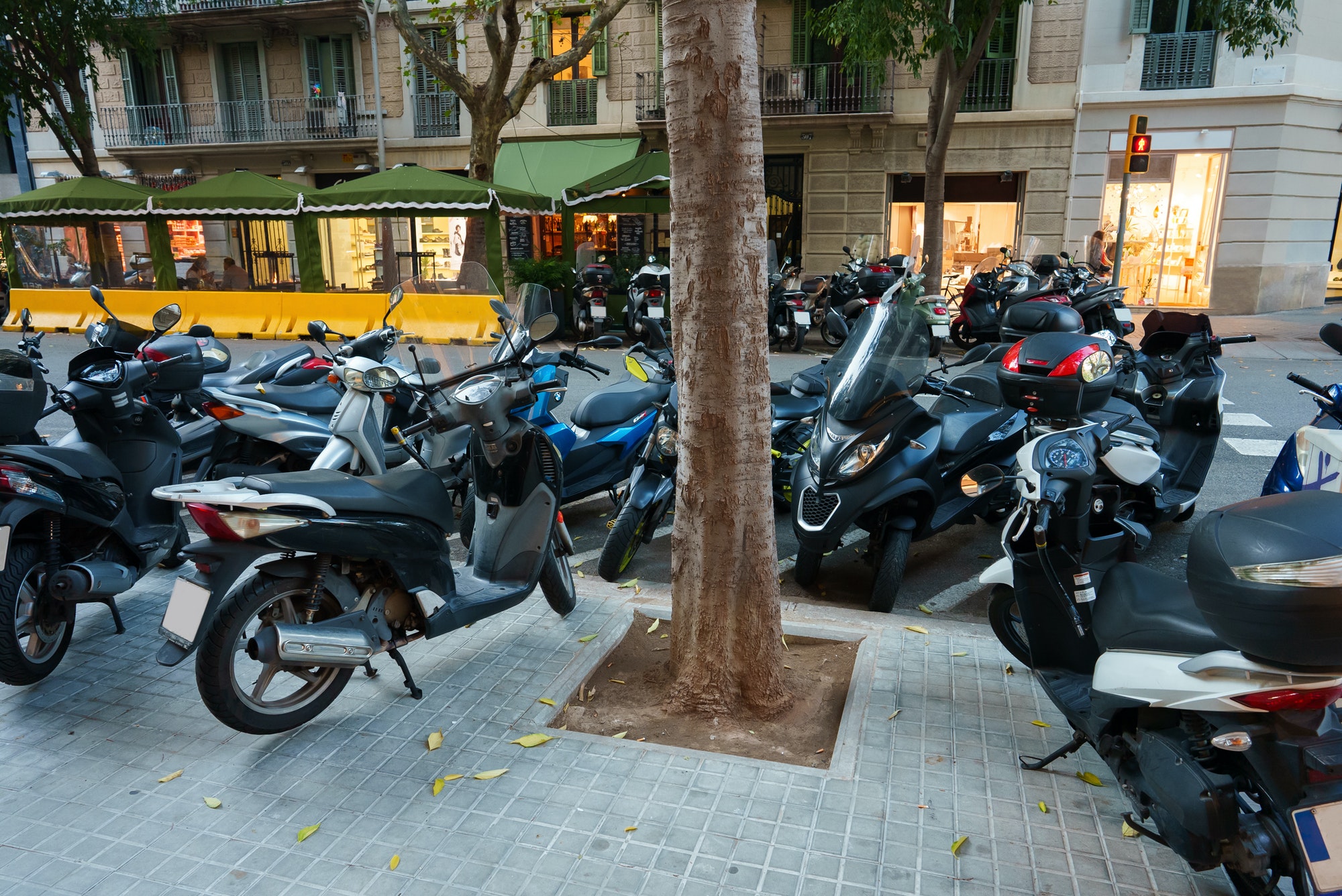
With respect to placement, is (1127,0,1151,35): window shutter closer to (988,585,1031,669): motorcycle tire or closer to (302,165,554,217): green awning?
(302,165,554,217): green awning

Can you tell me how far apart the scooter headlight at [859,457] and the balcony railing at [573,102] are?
18922mm

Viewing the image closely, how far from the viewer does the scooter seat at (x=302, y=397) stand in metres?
5.88

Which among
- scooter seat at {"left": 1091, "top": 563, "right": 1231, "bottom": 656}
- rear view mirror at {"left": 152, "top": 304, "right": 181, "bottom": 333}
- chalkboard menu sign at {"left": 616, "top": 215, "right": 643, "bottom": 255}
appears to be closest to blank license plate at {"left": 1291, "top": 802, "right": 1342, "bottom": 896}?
scooter seat at {"left": 1091, "top": 563, "right": 1231, "bottom": 656}

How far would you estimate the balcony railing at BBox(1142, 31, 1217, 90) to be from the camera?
1731 cm

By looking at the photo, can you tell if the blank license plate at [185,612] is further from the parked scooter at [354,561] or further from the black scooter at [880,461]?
the black scooter at [880,461]

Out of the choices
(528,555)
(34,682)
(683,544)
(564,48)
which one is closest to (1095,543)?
(683,544)

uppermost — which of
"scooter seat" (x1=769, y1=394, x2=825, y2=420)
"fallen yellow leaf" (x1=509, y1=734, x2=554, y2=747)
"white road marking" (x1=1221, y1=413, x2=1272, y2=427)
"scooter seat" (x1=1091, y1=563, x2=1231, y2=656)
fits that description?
"scooter seat" (x1=1091, y1=563, x2=1231, y2=656)

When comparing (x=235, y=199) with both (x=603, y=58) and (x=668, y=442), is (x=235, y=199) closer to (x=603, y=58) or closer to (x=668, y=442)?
(x=603, y=58)

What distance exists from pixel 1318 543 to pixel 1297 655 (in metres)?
0.26

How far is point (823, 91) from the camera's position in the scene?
19734 millimetres

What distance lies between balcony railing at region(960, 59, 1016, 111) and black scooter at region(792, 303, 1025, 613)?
16.3 meters

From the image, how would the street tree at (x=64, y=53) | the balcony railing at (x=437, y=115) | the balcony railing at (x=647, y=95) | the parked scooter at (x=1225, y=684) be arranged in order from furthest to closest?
the balcony railing at (x=437, y=115) → the balcony railing at (x=647, y=95) → the street tree at (x=64, y=53) → the parked scooter at (x=1225, y=684)

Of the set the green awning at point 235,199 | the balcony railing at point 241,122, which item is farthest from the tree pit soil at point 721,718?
the balcony railing at point 241,122

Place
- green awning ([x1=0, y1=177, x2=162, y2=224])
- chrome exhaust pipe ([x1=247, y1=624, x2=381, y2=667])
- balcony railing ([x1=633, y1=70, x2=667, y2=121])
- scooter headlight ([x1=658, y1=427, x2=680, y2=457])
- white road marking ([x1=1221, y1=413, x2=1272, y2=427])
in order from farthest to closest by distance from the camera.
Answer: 1. balcony railing ([x1=633, y1=70, x2=667, y2=121])
2. green awning ([x1=0, y1=177, x2=162, y2=224])
3. white road marking ([x1=1221, y1=413, x2=1272, y2=427])
4. scooter headlight ([x1=658, y1=427, x2=680, y2=457])
5. chrome exhaust pipe ([x1=247, y1=624, x2=381, y2=667])
